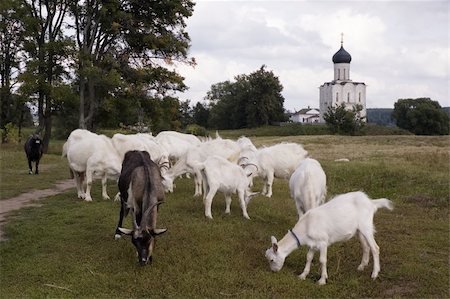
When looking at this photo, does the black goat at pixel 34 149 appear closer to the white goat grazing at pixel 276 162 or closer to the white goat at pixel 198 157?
the white goat at pixel 198 157

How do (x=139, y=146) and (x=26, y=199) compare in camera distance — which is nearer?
(x=26, y=199)

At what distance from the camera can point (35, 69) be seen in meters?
28.4

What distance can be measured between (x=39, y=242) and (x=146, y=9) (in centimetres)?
2269

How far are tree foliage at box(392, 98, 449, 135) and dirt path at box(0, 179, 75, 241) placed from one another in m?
82.9

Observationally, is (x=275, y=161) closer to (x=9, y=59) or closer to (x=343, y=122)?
(x=9, y=59)

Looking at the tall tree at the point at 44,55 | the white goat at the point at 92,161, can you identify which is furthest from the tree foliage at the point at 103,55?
the white goat at the point at 92,161

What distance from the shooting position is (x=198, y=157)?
573 inches

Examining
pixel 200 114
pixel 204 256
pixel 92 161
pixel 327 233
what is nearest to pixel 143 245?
pixel 204 256

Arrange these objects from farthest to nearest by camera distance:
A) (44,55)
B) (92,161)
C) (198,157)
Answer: (44,55)
(198,157)
(92,161)

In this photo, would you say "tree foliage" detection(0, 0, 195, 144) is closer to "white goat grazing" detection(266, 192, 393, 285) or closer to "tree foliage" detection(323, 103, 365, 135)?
"white goat grazing" detection(266, 192, 393, 285)

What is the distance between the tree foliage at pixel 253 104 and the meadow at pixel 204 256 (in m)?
70.2

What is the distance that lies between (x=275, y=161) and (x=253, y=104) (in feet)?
232

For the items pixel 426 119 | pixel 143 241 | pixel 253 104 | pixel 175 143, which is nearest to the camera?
pixel 143 241

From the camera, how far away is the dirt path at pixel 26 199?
1234 cm
